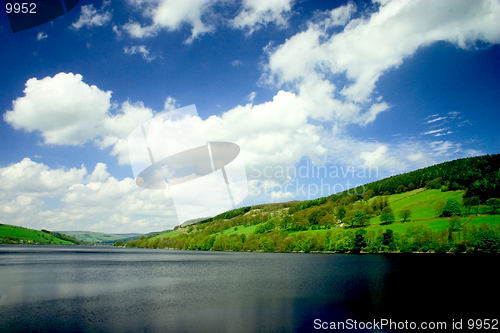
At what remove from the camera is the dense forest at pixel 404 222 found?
8744cm

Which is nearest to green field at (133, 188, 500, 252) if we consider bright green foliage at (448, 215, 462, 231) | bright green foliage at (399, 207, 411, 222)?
bright green foliage at (399, 207, 411, 222)

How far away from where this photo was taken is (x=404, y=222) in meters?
110

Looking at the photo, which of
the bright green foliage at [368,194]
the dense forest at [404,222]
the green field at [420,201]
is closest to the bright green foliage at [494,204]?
the dense forest at [404,222]

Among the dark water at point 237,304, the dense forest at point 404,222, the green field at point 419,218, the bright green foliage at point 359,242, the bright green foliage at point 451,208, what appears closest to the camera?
the dark water at point 237,304

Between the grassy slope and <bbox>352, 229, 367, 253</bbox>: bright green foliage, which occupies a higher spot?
the grassy slope

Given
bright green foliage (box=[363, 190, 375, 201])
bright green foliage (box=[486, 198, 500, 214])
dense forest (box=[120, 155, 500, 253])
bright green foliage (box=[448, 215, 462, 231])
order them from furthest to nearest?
bright green foliage (box=[363, 190, 375, 201]), bright green foliage (box=[486, 198, 500, 214]), bright green foliage (box=[448, 215, 462, 231]), dense forest (box=[120, 155, 500, 253])

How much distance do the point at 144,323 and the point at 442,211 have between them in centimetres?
11952

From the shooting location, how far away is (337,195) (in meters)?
191

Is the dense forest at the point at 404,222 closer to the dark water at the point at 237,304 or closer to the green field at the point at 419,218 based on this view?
the green field at the point at 419,218

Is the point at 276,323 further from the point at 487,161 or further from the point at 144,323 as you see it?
the point at 487,161

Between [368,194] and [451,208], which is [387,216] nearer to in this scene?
[451,208]

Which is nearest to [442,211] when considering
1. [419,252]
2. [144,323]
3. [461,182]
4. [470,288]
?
[419,252]

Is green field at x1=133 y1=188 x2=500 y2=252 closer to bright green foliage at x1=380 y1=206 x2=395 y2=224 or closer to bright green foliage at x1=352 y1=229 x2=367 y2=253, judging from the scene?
bright green foliage at x1=380 y1=206 x2=395 y2=224

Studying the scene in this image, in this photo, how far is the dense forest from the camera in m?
87.4
